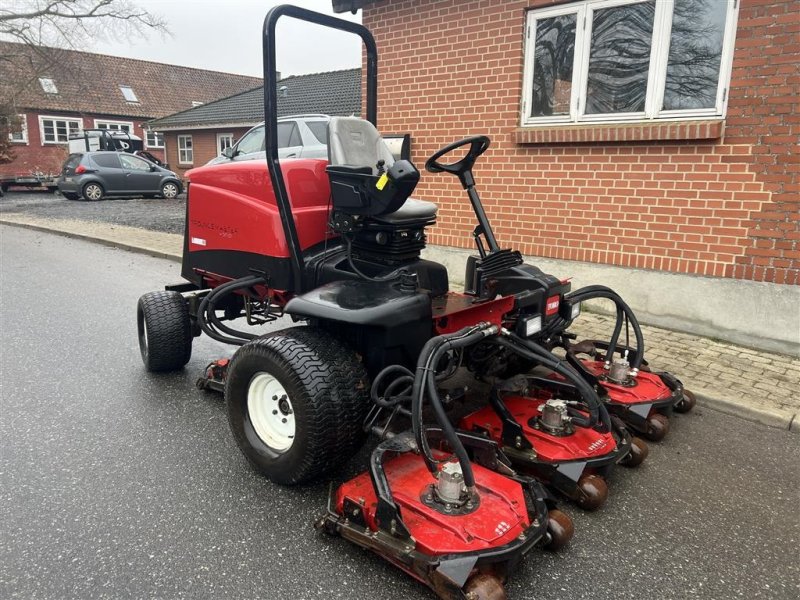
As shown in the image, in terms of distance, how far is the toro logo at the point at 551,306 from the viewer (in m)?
3.13

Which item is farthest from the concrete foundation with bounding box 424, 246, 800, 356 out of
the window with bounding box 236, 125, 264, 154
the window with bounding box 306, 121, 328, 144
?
the window with bounding box 236, 125, 264, 154

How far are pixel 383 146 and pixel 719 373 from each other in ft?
9.34

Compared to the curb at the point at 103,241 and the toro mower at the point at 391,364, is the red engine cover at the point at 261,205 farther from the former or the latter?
the curb at the point at 103,241

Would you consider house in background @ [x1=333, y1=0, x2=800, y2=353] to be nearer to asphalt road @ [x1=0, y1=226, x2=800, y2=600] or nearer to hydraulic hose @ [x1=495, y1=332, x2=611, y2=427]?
asphalt road @ [x1=0, y1=226, x2=800, y2=600]

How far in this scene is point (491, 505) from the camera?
2232mm

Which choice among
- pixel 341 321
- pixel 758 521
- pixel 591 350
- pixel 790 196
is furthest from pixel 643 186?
pixel 341 321

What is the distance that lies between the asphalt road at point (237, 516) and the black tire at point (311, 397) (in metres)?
0.16

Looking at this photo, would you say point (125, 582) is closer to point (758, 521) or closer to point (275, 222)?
point (275, 222)

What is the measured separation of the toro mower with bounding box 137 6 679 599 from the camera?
7.21ft

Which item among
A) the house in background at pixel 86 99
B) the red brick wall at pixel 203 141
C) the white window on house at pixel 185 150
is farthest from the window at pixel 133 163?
the house in background at pixel 86 99

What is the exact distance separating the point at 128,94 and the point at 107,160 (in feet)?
62.5

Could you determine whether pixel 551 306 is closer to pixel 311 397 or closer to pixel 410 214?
pixel 410 214

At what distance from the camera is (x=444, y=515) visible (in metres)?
2.16

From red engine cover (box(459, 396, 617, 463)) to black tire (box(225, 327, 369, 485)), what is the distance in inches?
26.1
